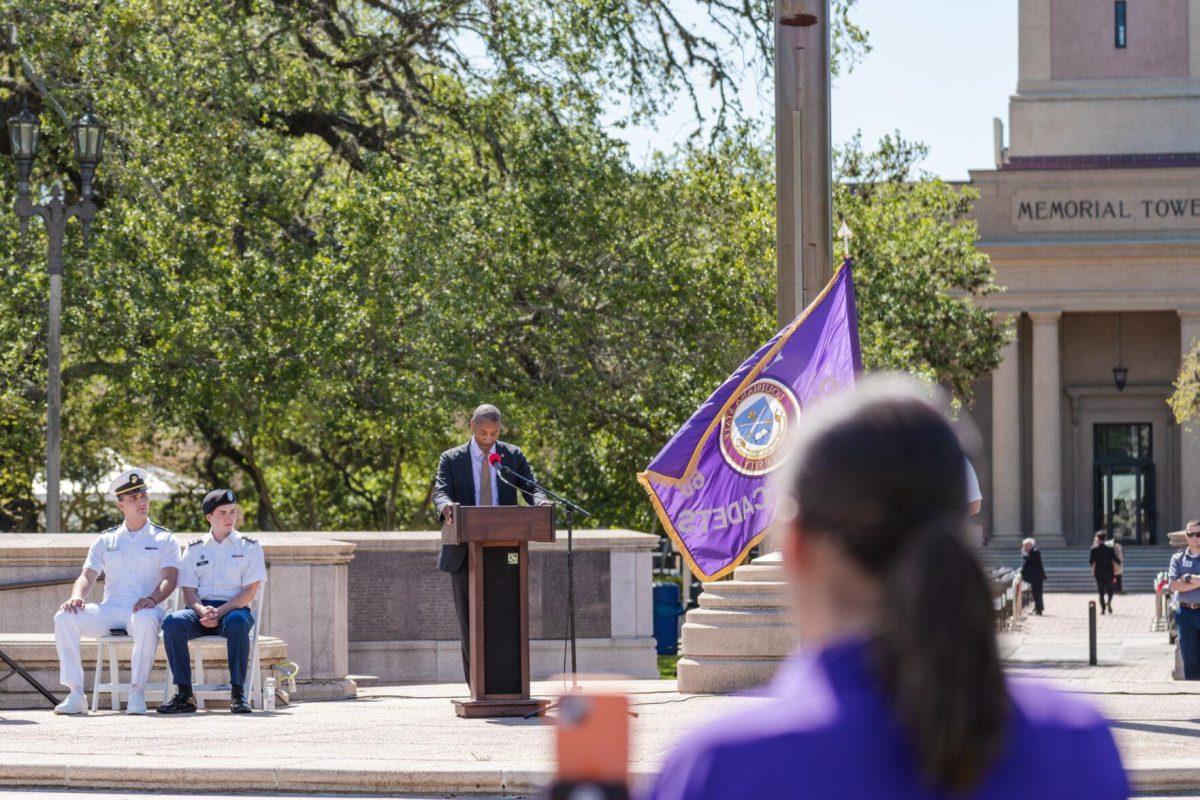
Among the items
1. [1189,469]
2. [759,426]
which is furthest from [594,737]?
[1189,469]

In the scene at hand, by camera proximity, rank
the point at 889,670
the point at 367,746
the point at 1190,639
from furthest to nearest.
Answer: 1. the point at 1190,639
2. the point at 367,746
3. the point at 889,670

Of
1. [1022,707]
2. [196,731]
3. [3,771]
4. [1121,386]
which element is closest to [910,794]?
[1022,707]

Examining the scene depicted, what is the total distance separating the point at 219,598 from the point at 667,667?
38.1ft

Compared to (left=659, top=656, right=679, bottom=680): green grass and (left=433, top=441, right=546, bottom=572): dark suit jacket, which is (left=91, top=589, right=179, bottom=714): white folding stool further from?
(left=659, top=656, right=679, bottom=680): green grass

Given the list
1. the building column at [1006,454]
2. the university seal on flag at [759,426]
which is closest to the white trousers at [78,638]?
the university seal on flag at [759,426]

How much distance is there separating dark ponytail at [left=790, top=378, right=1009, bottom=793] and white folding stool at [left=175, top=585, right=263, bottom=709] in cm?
1128

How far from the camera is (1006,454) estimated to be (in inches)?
2212

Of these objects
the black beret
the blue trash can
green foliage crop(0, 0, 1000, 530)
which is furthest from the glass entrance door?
the black beret

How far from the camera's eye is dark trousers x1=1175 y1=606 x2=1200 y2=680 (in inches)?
601

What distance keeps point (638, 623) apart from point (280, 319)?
25.5 feet

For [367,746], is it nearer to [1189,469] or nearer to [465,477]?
[465,477]

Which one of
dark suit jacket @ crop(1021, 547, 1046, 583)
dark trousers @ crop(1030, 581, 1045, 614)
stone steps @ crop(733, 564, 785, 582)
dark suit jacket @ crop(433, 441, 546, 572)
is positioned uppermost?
dark suit jacket @ crop(433, 441, 546, 572)

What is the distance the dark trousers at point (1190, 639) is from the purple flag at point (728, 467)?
599 centimetres

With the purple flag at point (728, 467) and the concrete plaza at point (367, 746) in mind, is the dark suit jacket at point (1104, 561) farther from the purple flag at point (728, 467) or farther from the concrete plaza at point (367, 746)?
the purple flag at point (728, 467)
